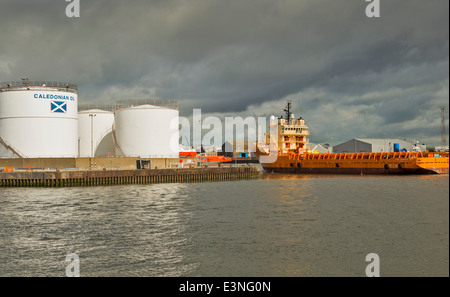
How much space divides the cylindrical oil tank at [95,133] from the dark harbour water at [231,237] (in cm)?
3914

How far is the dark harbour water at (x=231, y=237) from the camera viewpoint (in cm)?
1456

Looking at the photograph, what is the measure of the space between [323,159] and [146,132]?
31671 mm

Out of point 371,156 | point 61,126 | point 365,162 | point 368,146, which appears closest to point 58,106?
point 61,126

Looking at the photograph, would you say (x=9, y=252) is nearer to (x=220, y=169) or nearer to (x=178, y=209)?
(x=178, y=209)

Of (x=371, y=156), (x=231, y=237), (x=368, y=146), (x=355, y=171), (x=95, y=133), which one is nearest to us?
(x=231, y=237)

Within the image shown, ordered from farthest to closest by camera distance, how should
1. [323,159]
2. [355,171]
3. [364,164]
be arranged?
[323,159] < [355,171] < [364,164]

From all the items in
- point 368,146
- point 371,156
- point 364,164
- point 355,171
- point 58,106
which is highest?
point 58,106

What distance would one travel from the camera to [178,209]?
27422 millimetres

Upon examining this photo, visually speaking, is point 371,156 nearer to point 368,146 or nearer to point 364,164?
point 364,164

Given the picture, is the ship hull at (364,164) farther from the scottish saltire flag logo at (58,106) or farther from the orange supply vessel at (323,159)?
the scottish saltire flag logo at (58,106)

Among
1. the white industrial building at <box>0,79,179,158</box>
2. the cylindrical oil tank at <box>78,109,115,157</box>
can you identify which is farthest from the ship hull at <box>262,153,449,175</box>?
the cylindrical oil tank at <box>78,109,115,157</box>

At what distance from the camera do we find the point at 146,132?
61.2 meters
